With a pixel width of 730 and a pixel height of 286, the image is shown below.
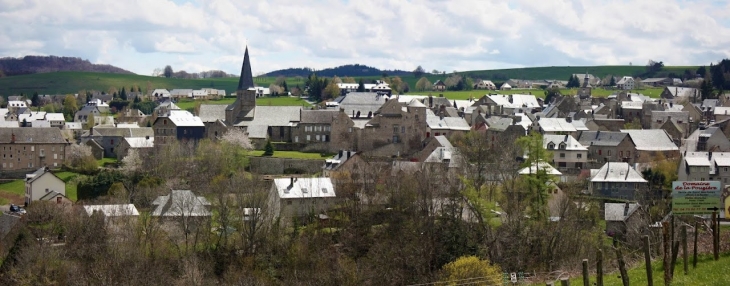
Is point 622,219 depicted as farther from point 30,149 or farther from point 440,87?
point 440,87

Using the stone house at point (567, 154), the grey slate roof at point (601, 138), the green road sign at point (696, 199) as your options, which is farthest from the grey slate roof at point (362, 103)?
the green road sign at point (696, 199)

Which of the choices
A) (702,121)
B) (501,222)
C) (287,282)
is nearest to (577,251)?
(501,222)

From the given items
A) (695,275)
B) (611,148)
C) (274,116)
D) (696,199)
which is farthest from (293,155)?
(695,275)

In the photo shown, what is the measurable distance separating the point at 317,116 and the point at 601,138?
22.0m

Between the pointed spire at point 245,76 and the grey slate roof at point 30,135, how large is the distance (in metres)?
17.3

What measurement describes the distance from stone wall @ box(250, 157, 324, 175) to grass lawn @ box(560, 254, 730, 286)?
4064 cm

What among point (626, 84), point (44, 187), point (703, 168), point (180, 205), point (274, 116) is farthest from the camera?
point (626, 84)

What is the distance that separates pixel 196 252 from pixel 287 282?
6.24 m

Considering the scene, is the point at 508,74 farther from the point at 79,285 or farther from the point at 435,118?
the point at 79,285

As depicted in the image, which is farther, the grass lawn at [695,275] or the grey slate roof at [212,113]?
the grey slate roof at [212,113]

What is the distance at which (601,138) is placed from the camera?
71.9 metres

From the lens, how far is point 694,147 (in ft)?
236

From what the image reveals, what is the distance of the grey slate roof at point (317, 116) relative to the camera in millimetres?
75500

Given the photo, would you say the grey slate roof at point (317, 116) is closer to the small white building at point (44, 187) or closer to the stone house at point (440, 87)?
the small white building at point (44, 187)
